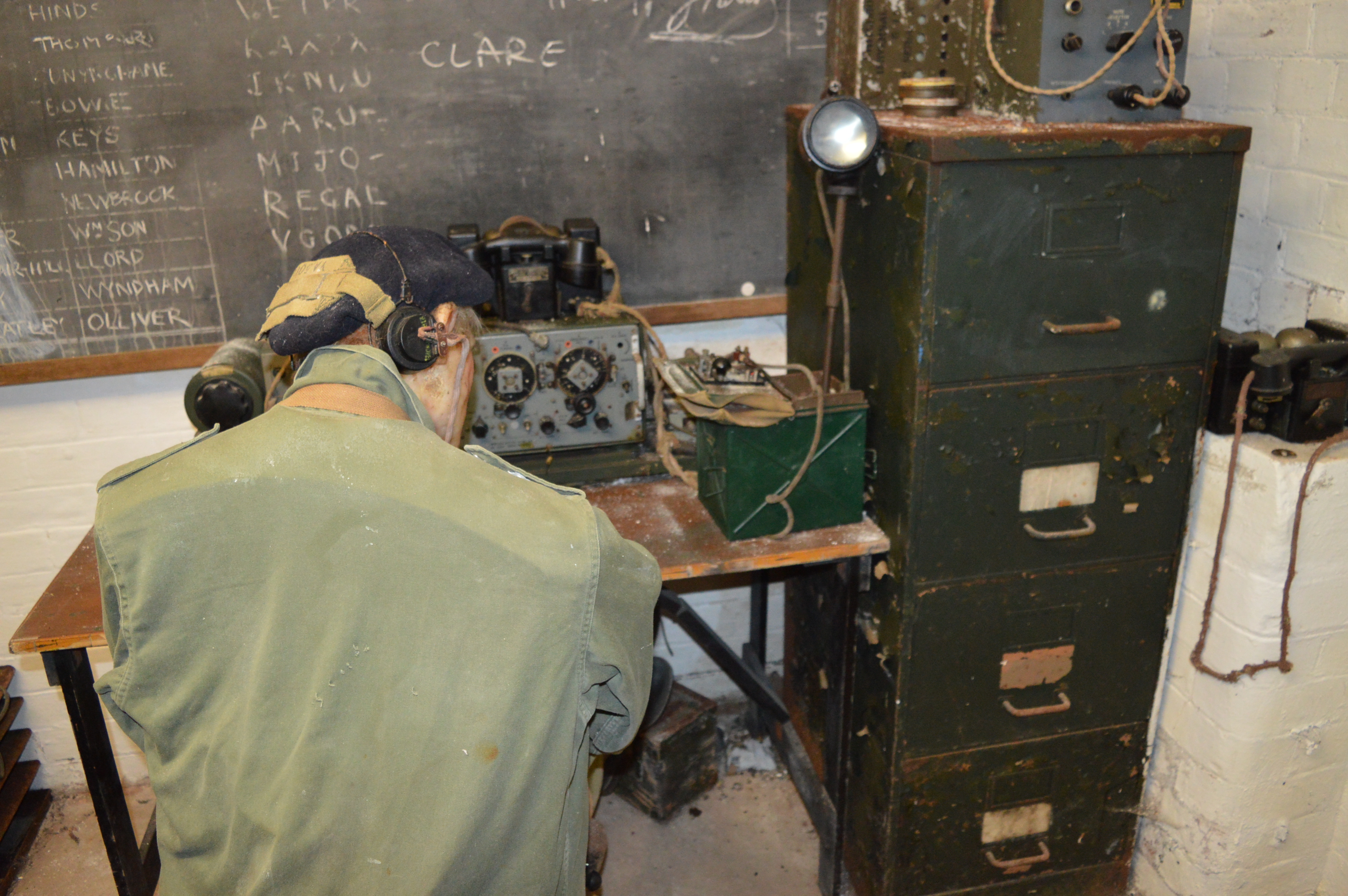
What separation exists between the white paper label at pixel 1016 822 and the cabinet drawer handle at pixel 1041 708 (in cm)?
24

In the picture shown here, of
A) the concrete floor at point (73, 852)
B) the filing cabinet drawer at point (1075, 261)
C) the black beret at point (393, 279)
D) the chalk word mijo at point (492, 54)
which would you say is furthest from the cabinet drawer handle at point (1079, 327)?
the concrete floor at point (73, 852)

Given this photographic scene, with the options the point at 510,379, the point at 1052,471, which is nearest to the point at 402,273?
the point at 510,379

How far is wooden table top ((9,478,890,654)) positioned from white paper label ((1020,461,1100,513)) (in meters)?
0.29

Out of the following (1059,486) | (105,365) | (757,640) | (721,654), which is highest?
(105,365)

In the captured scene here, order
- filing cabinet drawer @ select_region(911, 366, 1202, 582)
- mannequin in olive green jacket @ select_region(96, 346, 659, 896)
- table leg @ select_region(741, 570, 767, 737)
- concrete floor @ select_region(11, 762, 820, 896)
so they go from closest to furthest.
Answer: mannequin in olive green jacket @ select_region(96, 346, 659, 896) → filing cabinet drawer @ select_region(911, 366, 1202, 582) → concrete floor @ select_region(11, 762, 820, 896) → table leg @ select_region(741, 570, 767, 737)

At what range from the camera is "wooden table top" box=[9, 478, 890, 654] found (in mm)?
1712

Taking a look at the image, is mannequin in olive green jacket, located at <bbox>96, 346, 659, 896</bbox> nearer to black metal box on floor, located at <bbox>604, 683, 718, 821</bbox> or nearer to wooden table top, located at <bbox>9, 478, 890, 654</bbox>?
wooden table top, located at <bbox>9, 478, 890, 654</bbox>

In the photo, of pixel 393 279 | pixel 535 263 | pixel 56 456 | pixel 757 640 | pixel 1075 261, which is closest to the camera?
pixel 393 279

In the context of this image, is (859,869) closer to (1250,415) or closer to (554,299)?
(1250,415)

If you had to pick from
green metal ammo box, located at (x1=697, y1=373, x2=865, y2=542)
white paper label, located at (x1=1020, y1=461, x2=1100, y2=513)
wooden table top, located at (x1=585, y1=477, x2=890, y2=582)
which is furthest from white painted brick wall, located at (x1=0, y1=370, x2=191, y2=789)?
white paper label, located at (x1=1020, y1=461, x2=1100, y2=513)

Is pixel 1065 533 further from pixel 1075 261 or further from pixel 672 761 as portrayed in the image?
pixel 672 761

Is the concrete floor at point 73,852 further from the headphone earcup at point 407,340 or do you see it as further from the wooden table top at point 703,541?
the headphone earcup at point 407,340

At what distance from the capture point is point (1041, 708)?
6.81ft

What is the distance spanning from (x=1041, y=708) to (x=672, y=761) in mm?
986
